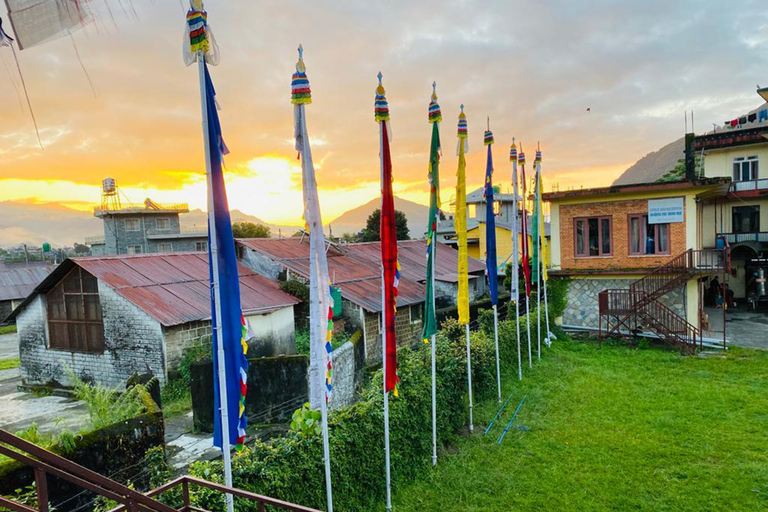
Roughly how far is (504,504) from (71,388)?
16416 mm

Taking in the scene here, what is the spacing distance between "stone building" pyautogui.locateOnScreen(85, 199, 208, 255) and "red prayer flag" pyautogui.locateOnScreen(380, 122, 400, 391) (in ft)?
182

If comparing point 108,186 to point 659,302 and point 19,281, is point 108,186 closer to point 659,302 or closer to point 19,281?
point 19,281

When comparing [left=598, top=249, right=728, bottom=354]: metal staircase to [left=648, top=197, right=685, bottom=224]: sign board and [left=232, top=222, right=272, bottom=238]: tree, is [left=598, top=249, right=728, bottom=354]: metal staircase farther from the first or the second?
[left=232, top=222, right=272, bottom=238]: tree

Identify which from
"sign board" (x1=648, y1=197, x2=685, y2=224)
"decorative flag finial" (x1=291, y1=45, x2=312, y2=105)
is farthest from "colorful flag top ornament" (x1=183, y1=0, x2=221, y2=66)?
"sign board" (x1=648, y1=197, x2=685, y2=224)

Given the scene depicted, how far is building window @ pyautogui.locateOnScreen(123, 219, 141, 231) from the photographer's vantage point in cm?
5994

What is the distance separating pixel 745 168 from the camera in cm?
2922

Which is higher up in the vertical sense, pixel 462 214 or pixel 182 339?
pixel 462 214

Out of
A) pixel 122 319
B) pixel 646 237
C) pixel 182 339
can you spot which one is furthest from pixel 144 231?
pixel 646 237

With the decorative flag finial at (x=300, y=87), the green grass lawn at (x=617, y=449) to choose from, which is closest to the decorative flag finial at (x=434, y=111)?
the decorative flag finial at (x=300, y=87)

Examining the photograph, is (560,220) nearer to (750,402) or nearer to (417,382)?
(750,402)

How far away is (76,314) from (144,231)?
156 feet

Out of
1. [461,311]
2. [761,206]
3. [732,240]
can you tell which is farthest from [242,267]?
[761,206]

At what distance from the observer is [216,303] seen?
18.9ft

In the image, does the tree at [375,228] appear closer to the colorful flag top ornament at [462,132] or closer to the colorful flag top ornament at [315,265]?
the colorful flag top ornament at [462,132]
